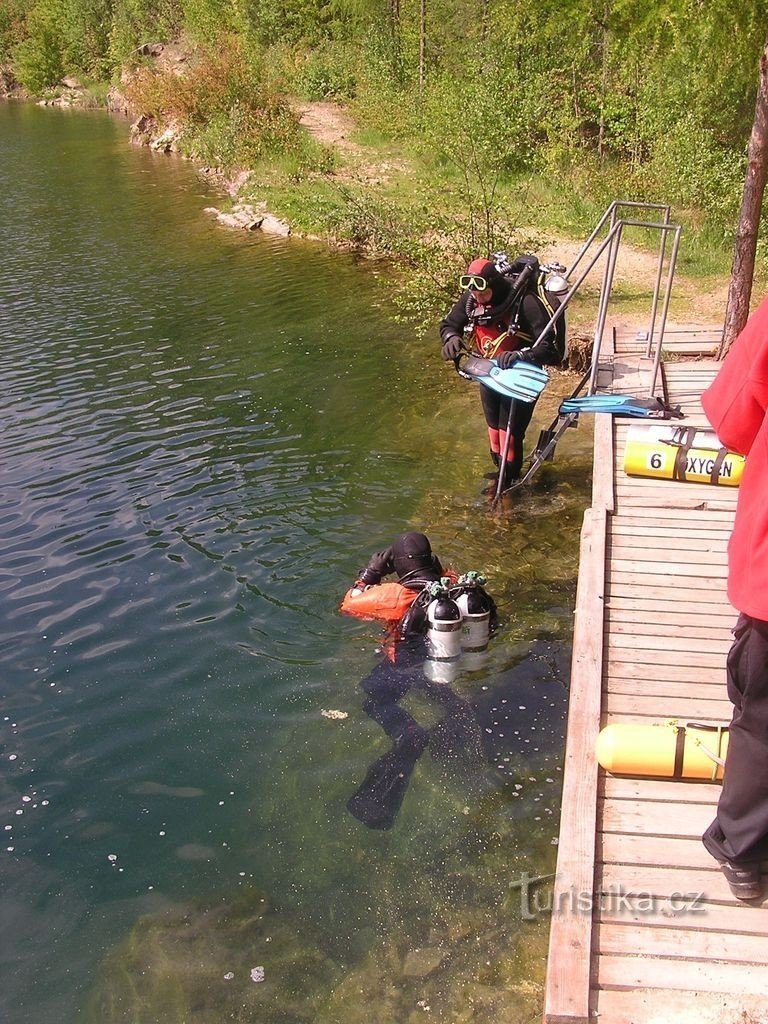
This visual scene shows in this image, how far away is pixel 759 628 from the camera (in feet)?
10.0

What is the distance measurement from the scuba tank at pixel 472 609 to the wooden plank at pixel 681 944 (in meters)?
2.38

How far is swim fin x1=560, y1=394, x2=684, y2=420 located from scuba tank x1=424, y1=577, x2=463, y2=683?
3.32 meters

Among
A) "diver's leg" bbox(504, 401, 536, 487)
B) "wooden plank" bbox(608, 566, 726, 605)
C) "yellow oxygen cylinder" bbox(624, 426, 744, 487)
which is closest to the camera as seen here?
"wooden plank" bbox(608, 566, 726, 605)

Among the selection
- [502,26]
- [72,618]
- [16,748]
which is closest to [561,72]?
[502,26]

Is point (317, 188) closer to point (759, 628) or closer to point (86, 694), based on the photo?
point (86, 694)

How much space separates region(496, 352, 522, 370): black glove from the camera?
786 centimetres

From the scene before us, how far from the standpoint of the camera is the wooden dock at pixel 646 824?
323 centimetres

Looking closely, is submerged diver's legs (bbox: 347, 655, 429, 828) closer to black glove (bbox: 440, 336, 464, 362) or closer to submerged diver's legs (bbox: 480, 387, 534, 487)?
submerged diver's legs (bbox: 480, 387, 534, 487)

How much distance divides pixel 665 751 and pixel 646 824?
14.3 inches

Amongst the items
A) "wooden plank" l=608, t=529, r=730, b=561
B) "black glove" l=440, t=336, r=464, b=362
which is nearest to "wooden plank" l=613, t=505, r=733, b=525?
"wooden plank" l=608, t=529, r=730, b=561

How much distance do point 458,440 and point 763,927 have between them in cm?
748

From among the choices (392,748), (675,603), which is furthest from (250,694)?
(675,603)

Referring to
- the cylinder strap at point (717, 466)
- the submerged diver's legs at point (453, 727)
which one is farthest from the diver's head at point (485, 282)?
the submerged diver's legs at point (453, 727)

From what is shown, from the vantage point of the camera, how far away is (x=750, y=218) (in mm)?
9539
